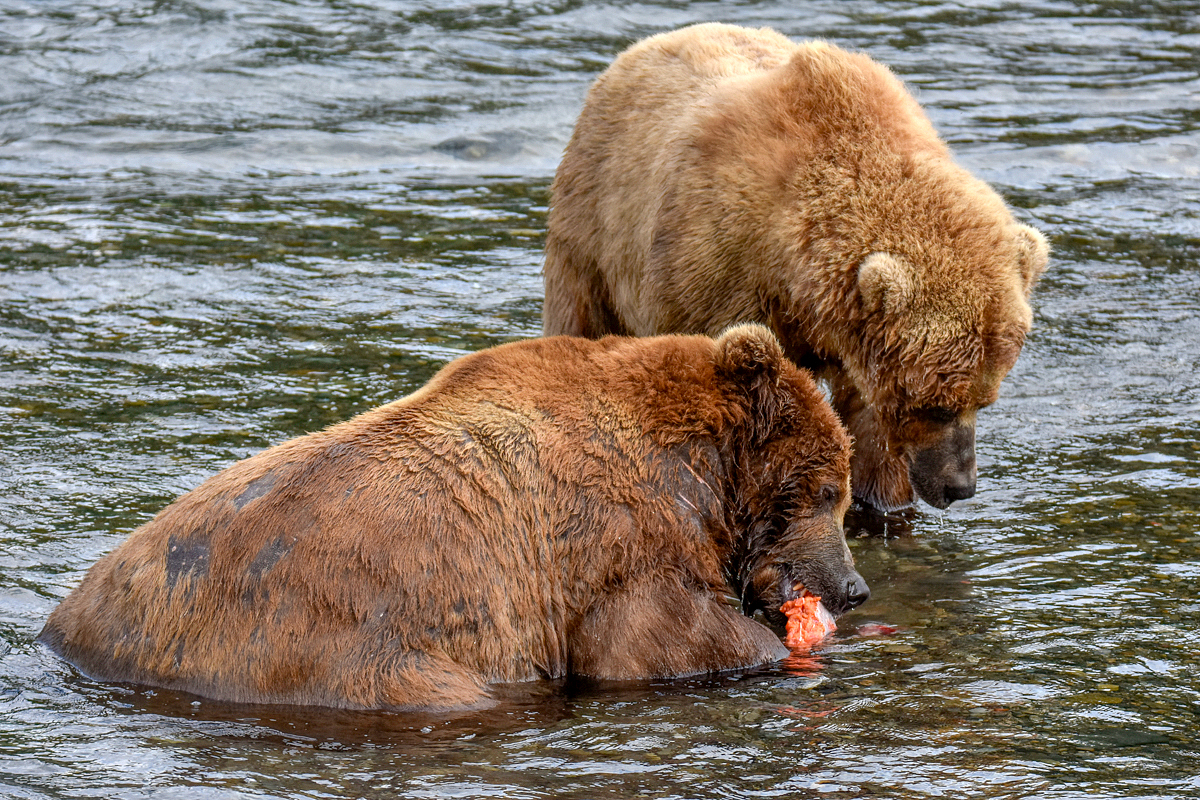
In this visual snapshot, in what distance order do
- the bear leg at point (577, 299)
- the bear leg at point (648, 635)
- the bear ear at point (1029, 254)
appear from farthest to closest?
the bear leg at point (577, 299) → the bear ear at point (1029, 254) → the bear leg at point (648, 635)

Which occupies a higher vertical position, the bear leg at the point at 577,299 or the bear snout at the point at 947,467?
the bear leg at the point at 577,299

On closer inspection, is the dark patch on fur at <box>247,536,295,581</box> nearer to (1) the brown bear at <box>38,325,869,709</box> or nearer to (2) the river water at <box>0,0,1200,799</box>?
(1) the brown bear at <box>38,325,869,709</box>

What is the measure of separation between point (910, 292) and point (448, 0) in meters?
13.7

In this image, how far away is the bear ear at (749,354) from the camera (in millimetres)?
6461

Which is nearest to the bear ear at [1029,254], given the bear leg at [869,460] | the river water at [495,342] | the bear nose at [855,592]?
the bear leg at [869,460]

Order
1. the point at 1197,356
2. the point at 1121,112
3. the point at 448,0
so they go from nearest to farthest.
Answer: the point at 1197,356 → the point at 1121,112 → the point at 448,0

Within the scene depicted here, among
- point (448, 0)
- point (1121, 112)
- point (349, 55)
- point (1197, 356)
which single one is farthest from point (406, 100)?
point (1197, 356)

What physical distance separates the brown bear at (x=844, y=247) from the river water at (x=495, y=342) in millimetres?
822

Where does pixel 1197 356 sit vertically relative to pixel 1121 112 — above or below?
below

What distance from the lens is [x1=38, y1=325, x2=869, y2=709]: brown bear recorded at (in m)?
5.74

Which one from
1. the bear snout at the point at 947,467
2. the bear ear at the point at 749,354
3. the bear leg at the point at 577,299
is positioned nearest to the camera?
the bear ear at the point at 749,354

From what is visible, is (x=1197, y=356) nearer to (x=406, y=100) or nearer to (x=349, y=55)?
(x=406, y=100)

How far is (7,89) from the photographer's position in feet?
54.2

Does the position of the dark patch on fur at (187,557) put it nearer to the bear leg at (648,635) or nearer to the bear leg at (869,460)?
the bear leg at (648,635)
